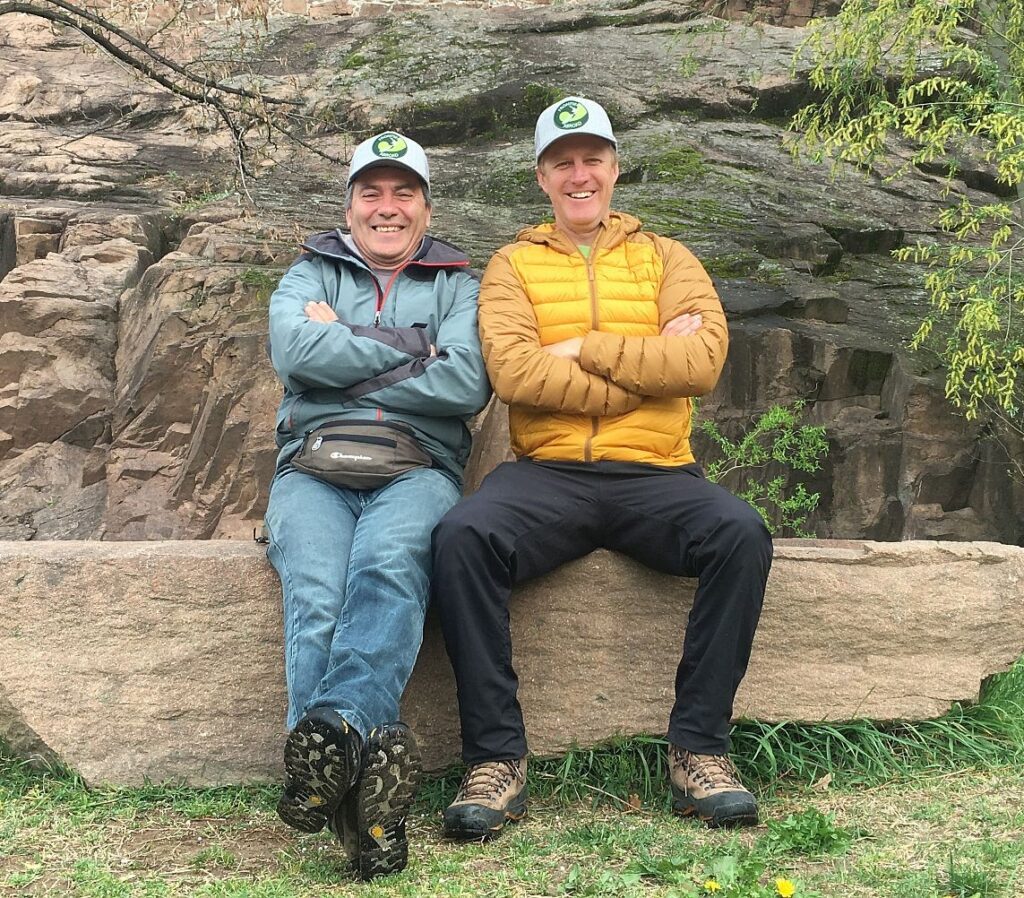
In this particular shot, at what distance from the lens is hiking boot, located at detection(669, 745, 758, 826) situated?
286 cm

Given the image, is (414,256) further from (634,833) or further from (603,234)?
(634,833)

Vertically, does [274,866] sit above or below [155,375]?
below

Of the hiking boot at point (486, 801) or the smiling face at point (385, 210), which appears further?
the smiling face at point (385, 210)

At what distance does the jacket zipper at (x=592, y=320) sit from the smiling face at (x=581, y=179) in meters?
0.10

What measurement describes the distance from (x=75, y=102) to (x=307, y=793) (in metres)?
6.70

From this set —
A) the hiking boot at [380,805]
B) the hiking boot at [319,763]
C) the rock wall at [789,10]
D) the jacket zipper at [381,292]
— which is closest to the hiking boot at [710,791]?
the hiking boot at [380,805]

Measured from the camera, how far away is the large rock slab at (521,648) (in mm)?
3148

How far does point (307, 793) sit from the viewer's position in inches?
96.9

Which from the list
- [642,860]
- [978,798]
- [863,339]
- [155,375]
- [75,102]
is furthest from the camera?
[75,102]

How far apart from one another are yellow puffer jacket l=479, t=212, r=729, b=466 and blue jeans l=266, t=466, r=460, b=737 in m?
0.37

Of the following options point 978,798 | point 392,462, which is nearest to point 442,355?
point 392,462

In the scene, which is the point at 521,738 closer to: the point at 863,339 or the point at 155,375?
the point at 155,375

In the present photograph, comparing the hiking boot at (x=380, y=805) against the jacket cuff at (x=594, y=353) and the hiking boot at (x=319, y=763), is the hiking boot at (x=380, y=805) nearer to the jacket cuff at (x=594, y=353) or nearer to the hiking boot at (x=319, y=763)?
the hiking boot at (x=319, y=763)

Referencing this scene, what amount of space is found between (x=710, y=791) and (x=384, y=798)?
892 millimetres
